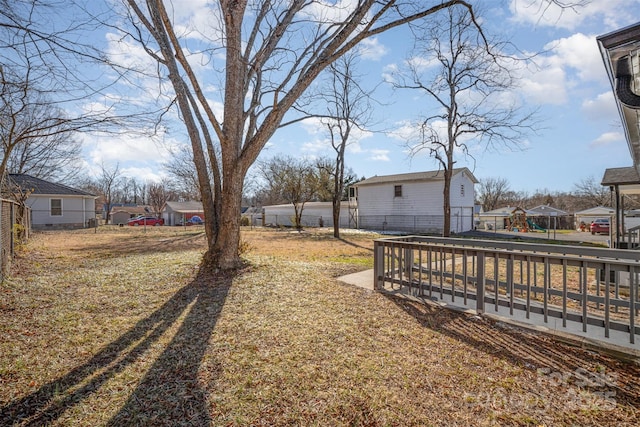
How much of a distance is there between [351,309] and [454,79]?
14435 millimetres

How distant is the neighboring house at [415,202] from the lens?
2300cm

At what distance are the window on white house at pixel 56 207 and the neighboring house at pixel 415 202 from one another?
2271cm

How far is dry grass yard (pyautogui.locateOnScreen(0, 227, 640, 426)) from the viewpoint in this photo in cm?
217

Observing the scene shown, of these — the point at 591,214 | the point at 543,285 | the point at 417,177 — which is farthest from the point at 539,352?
the point at 591,214

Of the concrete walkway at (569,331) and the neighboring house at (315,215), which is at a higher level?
the neighboring house at (315,215)

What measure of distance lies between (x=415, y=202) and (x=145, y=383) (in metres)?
23.4

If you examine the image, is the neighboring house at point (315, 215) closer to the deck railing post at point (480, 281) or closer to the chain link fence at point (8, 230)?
the chain link fence at point (8, 230)

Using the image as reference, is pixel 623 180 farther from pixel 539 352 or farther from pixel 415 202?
pixel 415 202

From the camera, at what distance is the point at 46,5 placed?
3.52 m

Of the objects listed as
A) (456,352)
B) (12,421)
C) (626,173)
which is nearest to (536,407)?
(456,352)

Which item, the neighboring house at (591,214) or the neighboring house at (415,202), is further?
the neighboring house at (591,214)

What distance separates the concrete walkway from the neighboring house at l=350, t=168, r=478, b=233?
19.0 m

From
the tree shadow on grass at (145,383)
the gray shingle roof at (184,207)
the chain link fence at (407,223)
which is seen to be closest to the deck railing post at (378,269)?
the tree shadow on grass at (145,383)

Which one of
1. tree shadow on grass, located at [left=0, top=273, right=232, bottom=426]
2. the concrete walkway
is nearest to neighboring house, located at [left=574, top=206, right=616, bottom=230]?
the concrete walkway
